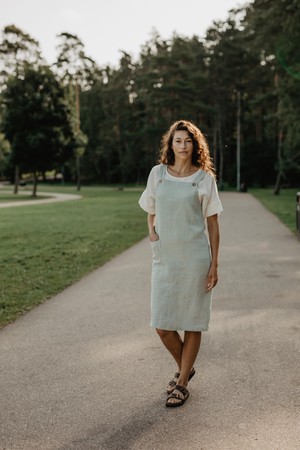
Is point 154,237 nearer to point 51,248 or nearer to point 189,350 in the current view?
point 189,350

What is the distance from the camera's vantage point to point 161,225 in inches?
149

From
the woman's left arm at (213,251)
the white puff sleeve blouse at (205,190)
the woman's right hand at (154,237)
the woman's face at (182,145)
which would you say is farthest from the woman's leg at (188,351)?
the woman's face at (182,145)

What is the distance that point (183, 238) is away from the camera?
12.2 feet

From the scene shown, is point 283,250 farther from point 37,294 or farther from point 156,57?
point 156,57

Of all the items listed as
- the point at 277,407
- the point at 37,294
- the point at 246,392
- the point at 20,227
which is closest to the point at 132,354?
the point at 246,392

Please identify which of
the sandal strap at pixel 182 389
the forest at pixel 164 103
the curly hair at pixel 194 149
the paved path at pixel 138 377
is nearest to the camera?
the paved path at pixel 138 377

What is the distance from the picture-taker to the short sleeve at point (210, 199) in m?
3.73

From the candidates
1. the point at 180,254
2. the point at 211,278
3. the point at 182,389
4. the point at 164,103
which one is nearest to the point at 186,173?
the point at 180,254

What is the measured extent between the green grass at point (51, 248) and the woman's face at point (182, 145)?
130 inches

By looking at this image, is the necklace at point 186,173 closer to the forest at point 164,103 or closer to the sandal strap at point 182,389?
the sandal strap at point 182,389

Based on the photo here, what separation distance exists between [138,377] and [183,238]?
1.23m

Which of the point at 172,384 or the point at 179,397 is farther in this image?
the point at 172,384

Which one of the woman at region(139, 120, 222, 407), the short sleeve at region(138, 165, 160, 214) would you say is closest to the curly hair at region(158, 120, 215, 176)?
the woman at region(139, 120, 222, 407)

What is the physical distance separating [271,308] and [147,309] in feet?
4.90
